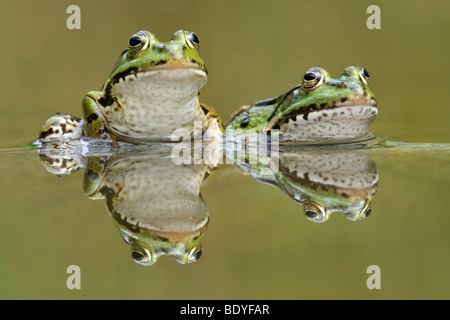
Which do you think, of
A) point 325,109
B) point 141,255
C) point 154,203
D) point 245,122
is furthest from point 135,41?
point 141,255

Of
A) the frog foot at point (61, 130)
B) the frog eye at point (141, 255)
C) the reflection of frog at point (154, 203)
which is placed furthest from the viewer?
the frog foot at point (61, 130)

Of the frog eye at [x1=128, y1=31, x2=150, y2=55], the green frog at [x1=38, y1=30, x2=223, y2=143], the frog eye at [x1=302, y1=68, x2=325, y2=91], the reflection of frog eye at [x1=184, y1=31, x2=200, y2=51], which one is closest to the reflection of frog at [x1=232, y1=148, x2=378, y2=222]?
the frog eye at [x1=302, y1=68, x2=325, y2=91]

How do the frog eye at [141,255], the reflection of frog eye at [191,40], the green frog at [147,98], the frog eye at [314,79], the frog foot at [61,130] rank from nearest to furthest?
the frog eye at [141,255] < the green frog at [147,98] < the reflection of frog eye at [191,40] < the frog eye at [314,79] < the frog foot at [61,130]

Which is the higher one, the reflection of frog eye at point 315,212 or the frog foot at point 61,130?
the frog foot at point 61,130

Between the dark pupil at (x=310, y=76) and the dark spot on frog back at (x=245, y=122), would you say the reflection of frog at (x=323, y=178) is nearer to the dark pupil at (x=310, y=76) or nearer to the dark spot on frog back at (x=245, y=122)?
the dark pupil at (x=310, y=76)

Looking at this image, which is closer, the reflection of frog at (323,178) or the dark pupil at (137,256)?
the dark pupil at (137,256)

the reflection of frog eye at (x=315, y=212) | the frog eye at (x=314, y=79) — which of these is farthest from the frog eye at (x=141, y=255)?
the frog eye at (x=314, y=79)

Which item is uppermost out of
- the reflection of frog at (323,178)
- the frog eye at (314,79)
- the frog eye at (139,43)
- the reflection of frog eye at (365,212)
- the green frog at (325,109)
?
the frog eye at (139,43)

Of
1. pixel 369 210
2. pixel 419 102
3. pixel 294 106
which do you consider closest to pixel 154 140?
pixel 294 106
